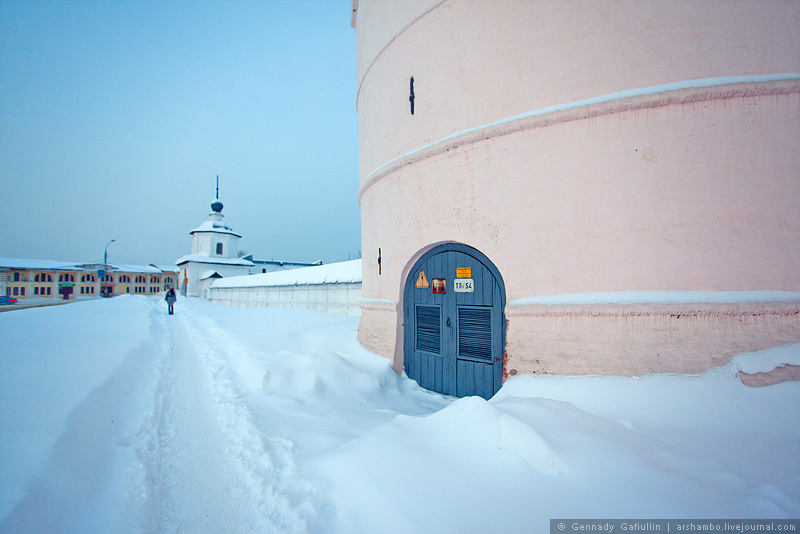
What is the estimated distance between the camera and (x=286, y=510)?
248cm

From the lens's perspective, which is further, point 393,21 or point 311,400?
point 393,21

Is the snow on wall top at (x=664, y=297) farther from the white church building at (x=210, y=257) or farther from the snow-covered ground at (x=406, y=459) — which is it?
the white church building at (x=210, y=257)

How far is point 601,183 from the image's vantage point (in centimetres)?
386

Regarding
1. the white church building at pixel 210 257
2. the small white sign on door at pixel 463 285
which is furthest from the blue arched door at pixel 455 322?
the white church building at pixel 210 257

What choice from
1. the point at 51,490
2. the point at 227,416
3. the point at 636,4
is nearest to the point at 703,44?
the point at 636,4

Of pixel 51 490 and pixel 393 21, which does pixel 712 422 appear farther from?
pixel 393 21

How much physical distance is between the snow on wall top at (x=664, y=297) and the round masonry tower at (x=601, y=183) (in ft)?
0.04

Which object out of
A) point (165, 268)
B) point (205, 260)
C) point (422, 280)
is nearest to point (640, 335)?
point (422, 280)

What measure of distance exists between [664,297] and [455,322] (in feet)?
8.82

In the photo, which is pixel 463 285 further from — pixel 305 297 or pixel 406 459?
pixel 305 297

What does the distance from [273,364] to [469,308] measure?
3.50m

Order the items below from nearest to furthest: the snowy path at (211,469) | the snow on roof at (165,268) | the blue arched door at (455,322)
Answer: the snowy path at (211,469) < the blue arched door at (455,322) < the snow on roof at (165,268)

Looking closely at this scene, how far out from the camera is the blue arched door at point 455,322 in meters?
4.86

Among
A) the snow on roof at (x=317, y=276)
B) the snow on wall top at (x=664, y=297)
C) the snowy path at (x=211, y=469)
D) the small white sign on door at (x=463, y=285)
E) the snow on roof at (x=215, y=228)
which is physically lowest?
the snowy path at (x=211, y=469)
